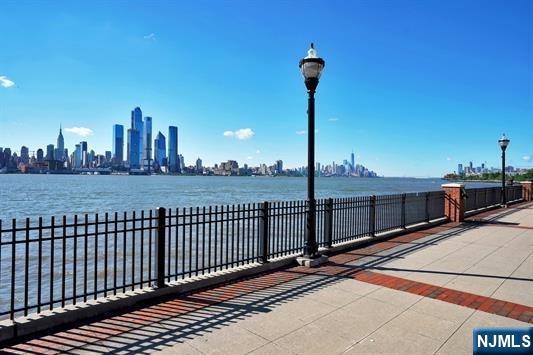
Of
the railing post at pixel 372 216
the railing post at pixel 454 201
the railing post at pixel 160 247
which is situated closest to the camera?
the railing post at pixel 160 247

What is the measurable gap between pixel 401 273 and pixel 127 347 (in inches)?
208

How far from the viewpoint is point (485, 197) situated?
2148 cm

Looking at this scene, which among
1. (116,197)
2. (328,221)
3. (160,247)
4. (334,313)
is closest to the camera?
(334,313)

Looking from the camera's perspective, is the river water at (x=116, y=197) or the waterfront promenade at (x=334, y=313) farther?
the river water at (x=116, y=197)

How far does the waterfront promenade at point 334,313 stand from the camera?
14.6 feet

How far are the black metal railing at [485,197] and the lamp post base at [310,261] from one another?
1122cm

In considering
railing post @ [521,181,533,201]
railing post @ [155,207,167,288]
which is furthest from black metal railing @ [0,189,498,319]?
railing post @ [521,181,533,201]

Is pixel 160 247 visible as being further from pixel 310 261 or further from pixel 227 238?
pixel 310 261

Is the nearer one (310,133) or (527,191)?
(310,133)

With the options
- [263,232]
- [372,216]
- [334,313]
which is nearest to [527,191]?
[372,216]

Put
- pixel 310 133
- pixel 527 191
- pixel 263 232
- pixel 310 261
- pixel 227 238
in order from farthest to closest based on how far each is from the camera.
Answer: pixel 527 191 < pixel 227 238 < pixel 310 133 < pixel 310 261 < pixel 263 232

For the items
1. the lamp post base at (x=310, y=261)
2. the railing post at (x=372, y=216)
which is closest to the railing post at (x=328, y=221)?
the lamp post base at (x=310, y=261)

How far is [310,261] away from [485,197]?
1711cm

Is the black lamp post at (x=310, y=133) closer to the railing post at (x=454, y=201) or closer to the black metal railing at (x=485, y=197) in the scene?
the railing post at (x=454, y=201)
